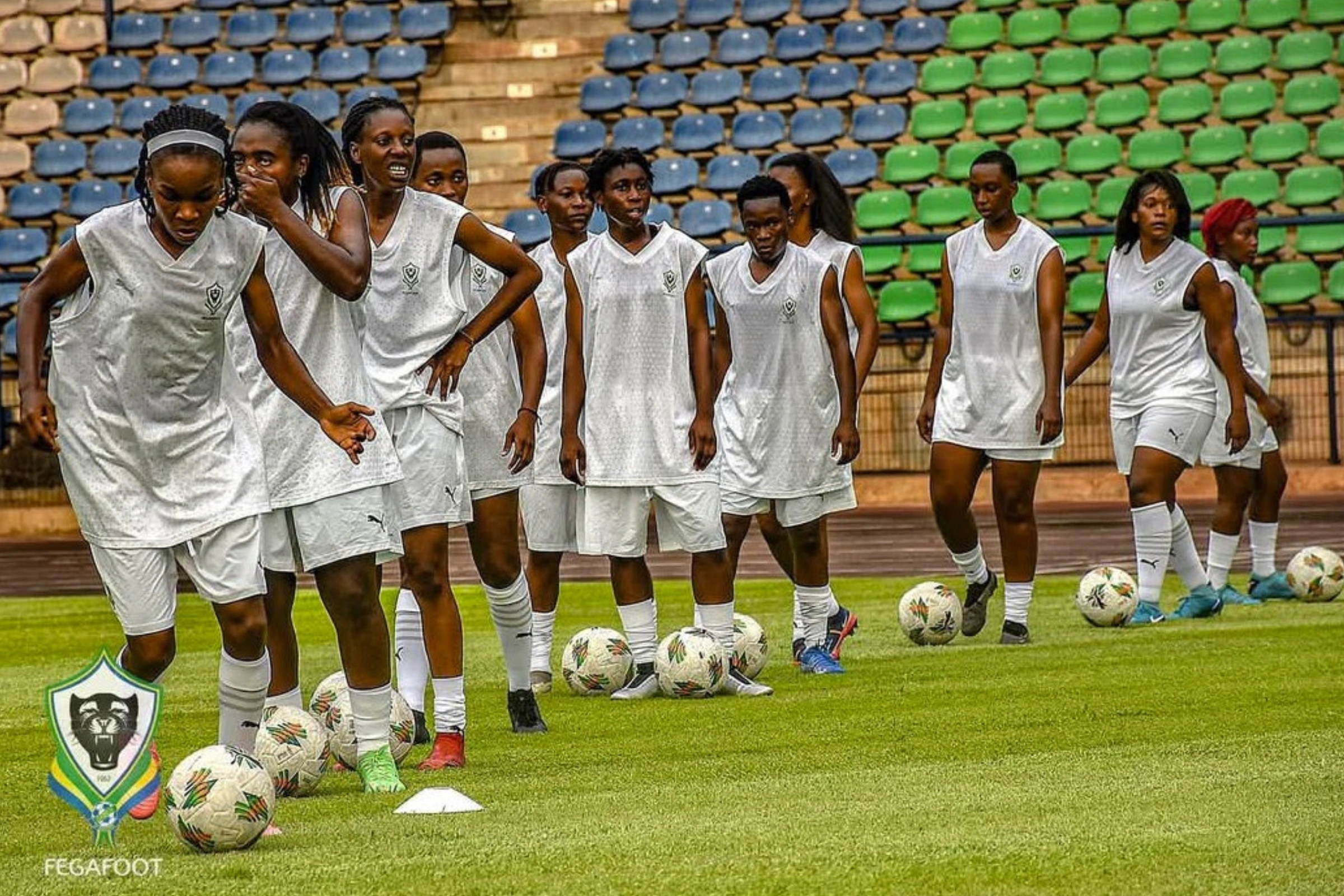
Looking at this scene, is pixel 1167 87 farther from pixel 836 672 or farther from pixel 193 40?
pixel 836 672

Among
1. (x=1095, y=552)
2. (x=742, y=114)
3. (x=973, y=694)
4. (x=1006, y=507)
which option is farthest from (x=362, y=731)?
(x=742, y=114)

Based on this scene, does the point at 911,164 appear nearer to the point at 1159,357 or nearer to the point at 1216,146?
the point at 1216,146

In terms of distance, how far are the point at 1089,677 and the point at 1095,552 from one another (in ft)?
23.7

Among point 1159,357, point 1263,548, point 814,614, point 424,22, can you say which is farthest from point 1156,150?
point 814,614

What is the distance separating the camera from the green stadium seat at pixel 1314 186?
73.4ft

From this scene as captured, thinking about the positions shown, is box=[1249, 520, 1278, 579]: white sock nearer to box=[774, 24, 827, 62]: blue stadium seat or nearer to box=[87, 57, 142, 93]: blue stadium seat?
box=[774, 24, 827, 62]: blue stadium seat

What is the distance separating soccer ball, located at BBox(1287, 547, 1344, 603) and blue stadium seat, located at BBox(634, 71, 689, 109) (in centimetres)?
1421

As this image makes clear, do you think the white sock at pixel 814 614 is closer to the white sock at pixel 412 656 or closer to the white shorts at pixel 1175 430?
the white shorts at pixel 1175 430

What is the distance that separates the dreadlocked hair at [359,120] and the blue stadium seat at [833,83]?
18.0 m

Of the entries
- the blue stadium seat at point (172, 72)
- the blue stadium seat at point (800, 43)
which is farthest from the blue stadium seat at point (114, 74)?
the blue stadium seat at point (800, 43)

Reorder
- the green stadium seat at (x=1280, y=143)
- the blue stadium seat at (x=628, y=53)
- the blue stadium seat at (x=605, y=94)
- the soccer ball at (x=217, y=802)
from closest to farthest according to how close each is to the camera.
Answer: the soccer ball at (x=217, y=802), the green stadium seat at (x=1280, y=143), the blue stadium seat at (x=605, y=94), the blue stadium seat at (x=628, y=53)

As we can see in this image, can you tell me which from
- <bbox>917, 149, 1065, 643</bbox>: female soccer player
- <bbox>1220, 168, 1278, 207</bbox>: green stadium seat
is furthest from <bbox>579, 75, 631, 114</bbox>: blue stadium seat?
<bbox>917, 149, 1065, 643</bbox>: female soccer player

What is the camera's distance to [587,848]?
5.45 metres

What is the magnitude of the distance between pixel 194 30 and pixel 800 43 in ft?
28.1
